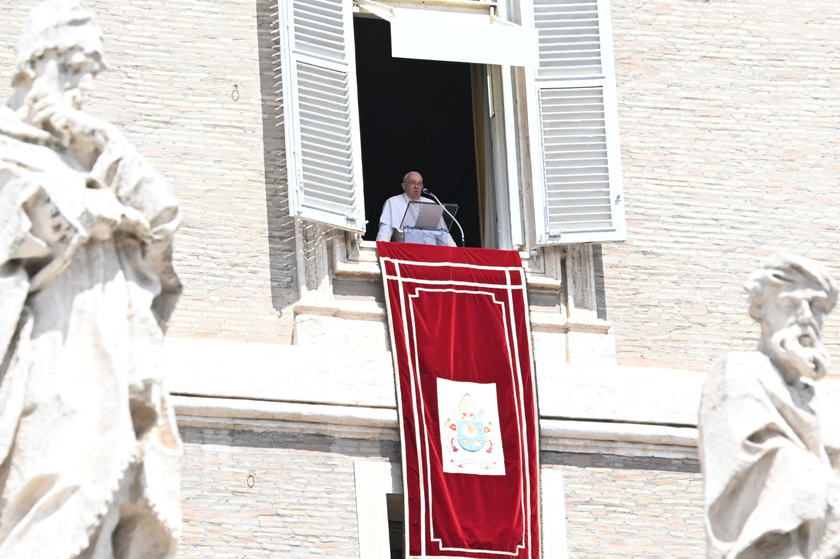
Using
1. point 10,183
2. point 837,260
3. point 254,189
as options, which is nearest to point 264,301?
point 254,189

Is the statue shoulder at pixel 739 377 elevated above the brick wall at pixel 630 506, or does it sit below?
above

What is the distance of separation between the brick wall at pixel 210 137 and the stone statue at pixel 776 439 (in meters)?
6.29

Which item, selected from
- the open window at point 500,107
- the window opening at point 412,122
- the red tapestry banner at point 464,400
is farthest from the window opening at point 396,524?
the window opening at point 412,122

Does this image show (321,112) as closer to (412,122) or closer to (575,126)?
(575,126)

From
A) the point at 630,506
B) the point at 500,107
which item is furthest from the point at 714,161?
the point at 630,506

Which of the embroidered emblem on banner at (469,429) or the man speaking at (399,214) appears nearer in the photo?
the embroidered emblem on banner at (469,429)

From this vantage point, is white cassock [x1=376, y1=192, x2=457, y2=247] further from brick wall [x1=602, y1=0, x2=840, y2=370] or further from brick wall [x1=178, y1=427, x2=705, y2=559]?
brick wall [x1=178, y1=427, x2=705, y2=559]

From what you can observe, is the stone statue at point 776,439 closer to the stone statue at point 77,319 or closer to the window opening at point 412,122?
the stone statue at point 77,319

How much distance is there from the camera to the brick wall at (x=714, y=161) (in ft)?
54.5

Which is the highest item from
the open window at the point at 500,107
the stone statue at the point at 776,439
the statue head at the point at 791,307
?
the open window at the point at 500,107

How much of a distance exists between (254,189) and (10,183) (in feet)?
24.0

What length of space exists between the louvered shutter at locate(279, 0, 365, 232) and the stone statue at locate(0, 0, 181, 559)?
22.0ft

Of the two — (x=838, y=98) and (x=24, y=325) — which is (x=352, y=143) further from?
(x=24, y=325)

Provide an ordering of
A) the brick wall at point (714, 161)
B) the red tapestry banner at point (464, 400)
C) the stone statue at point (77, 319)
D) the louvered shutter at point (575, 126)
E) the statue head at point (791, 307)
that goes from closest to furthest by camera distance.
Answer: the stone statue at point (77, 319) → the statue head at point (791, 307) → the red tapestry banner at point (464, 400) → the louvered shutter at point (575, 126) → the brick wall at point (714, 161)
